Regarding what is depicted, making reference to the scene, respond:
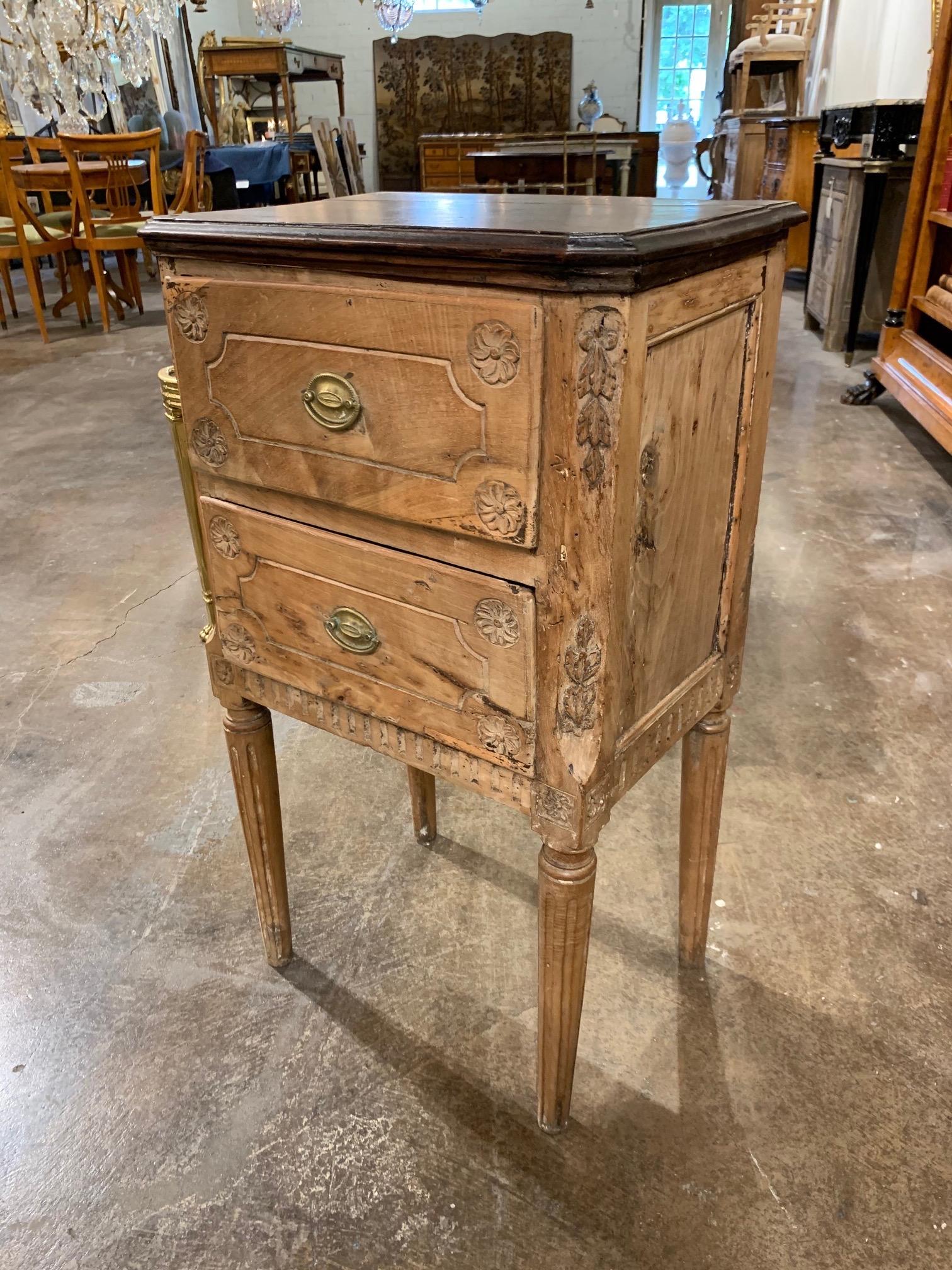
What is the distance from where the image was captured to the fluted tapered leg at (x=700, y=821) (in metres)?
1.13

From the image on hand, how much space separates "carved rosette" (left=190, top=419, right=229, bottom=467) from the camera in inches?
37.3

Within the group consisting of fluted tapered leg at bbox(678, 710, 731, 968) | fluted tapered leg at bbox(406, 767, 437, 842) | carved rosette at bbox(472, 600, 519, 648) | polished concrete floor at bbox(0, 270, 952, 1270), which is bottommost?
polished concrete floor at bbox(0, 270, 952, 1270)

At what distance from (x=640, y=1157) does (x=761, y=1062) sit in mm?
213

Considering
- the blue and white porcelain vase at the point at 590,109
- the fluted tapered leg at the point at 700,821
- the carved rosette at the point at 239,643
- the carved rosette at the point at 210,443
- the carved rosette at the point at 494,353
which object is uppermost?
the blue and white porcelain vase at the point at 590,109

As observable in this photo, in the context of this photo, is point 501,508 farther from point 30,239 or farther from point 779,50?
point 779,50

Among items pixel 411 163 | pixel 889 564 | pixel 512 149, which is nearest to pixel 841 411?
pixel 889 564

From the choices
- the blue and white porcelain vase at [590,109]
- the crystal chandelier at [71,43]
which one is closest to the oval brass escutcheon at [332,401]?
the crystal chandelier at [71,43]

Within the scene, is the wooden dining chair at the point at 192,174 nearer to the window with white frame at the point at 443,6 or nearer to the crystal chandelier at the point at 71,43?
the crystal chandelier at the point at 71,43

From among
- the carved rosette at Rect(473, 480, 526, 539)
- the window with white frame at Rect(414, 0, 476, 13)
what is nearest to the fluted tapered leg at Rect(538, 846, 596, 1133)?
the carved rosette at Rect(473, 480, 526, 539)

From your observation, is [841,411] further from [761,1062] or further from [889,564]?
[761,1062]

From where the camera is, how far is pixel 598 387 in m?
Result: 0.67

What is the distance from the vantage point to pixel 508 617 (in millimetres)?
806

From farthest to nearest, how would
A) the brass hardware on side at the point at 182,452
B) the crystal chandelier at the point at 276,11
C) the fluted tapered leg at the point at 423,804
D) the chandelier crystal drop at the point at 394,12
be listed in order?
1. the crystal chandelier at the point at 276,11
2. the chandelier crystal drop at the point at 394,12
3. the fluted tapered leg at the point at 423,804
4. the brass hardware on side at the point at 182,452

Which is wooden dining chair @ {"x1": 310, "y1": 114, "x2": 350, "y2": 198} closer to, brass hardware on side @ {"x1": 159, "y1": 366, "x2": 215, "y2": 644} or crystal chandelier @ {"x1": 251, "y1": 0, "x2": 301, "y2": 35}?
crystal chandelier @ {"x1": 251, "y1": 0, "x2": 301, "y2": 35}
